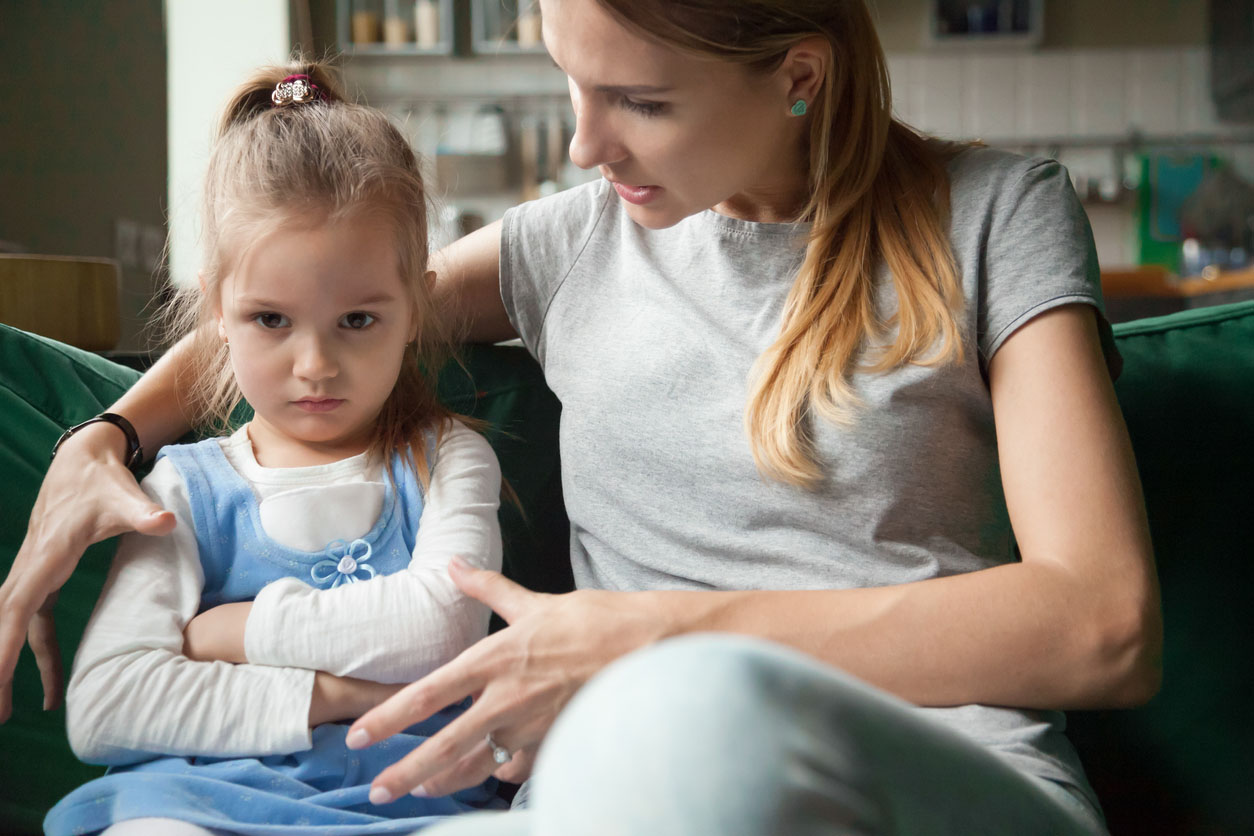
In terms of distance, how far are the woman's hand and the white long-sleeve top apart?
0.04 meters

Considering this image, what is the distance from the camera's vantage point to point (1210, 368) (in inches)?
45.7

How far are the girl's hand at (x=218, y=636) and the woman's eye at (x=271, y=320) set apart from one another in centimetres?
25

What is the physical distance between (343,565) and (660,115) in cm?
49

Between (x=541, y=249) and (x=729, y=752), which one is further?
(x=541, y=249)

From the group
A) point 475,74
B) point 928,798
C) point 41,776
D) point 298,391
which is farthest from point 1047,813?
point 475,74

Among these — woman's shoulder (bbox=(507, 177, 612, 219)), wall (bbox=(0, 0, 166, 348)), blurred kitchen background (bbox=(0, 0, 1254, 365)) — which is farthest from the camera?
blurred kitchen background (bbox=(0, 0, 1254, 365))

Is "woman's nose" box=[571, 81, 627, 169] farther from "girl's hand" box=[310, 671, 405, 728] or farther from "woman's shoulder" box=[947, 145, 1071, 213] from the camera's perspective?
"girl's hand" box=[310, 671, 405, 728]

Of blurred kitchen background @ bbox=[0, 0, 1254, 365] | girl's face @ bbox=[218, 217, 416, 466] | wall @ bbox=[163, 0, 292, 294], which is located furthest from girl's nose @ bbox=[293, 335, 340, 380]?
blurred kitchen background @ bbox=[0, 0, 1254, 365]

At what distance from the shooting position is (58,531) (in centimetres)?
88

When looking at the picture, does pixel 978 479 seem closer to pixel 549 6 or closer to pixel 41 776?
pixel 549 6

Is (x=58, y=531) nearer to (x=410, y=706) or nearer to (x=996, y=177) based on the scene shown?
(x=410, y=706)

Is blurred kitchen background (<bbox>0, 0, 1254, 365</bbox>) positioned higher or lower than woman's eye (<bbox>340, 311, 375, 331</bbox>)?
higher

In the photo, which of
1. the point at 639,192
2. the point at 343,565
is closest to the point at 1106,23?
the point at 639,192

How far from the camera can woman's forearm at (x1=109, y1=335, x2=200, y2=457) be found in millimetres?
1045
